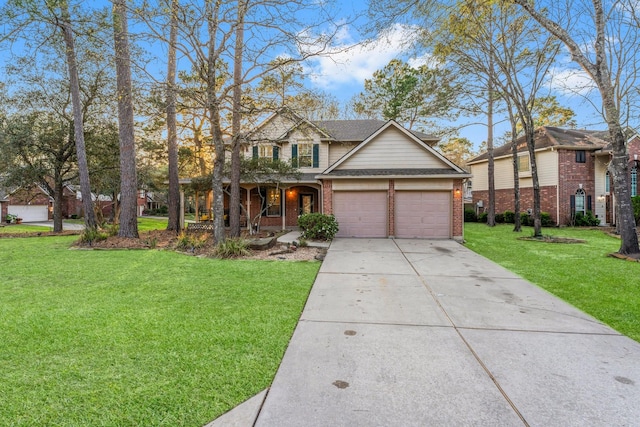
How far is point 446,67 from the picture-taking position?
43.9 feet

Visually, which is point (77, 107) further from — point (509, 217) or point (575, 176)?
point (575, 176)

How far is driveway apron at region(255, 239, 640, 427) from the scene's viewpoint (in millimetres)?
2164

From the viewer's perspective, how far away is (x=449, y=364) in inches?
111

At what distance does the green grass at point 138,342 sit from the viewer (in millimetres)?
2191

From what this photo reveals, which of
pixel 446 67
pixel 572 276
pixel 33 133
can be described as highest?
pixel 446 67

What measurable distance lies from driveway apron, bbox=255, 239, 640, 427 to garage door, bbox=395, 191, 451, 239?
7.07 m

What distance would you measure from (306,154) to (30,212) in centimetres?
3218

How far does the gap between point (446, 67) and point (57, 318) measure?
15365mm

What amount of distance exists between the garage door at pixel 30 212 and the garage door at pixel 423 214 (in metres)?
37.0

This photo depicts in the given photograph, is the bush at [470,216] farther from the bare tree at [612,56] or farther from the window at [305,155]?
the window at [305,155]

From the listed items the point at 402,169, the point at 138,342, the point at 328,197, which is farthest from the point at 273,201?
the point at 138,342

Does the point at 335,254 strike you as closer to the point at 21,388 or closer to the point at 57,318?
the point at 57,318

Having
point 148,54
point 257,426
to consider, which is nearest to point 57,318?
point 257,426

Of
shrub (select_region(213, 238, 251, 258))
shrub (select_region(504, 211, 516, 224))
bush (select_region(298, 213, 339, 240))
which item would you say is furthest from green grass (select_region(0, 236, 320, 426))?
shrub (select_region(504, 211, 516, 224))
